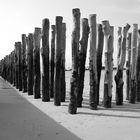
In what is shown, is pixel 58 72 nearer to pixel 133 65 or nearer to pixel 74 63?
pixel 74 63

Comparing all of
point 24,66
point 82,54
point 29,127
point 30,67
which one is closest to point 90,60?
point 82,54

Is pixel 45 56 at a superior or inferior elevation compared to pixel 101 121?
superior

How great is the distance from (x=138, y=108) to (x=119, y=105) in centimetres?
75

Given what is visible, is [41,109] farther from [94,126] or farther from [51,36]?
[51,36]

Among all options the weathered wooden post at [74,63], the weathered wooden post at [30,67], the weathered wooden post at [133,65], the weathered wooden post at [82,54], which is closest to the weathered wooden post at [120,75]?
the weathered wooden post at [133,65]

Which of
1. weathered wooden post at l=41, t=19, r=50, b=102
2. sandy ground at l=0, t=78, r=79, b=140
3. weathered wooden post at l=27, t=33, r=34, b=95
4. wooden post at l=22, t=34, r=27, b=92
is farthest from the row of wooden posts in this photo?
wooden post at l=22, t=34, r=27, b=92

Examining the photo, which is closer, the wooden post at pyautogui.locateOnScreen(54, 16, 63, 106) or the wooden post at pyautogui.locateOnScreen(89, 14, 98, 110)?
the wooden post at pyautogui.locateOnScreen(89, 14, 98, 110)

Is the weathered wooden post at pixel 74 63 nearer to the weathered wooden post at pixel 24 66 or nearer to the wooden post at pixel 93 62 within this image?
the wooden post at pixel 93 62

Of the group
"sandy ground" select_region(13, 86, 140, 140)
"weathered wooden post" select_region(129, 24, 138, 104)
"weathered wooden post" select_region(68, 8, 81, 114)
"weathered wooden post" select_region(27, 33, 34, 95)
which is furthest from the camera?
"weathered wooden post" select_region(27, 33, 34, 95)

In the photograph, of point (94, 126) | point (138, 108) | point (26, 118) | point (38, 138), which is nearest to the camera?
point (38, 138)

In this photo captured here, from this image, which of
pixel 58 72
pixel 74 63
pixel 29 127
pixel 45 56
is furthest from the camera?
pixel 45 56

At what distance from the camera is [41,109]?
29.7 ft

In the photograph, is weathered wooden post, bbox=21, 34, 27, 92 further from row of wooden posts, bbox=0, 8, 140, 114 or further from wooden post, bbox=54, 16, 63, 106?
wooden post, bbox=54, 16, 63, 106

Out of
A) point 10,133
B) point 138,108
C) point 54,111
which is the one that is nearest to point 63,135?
point 10,133
